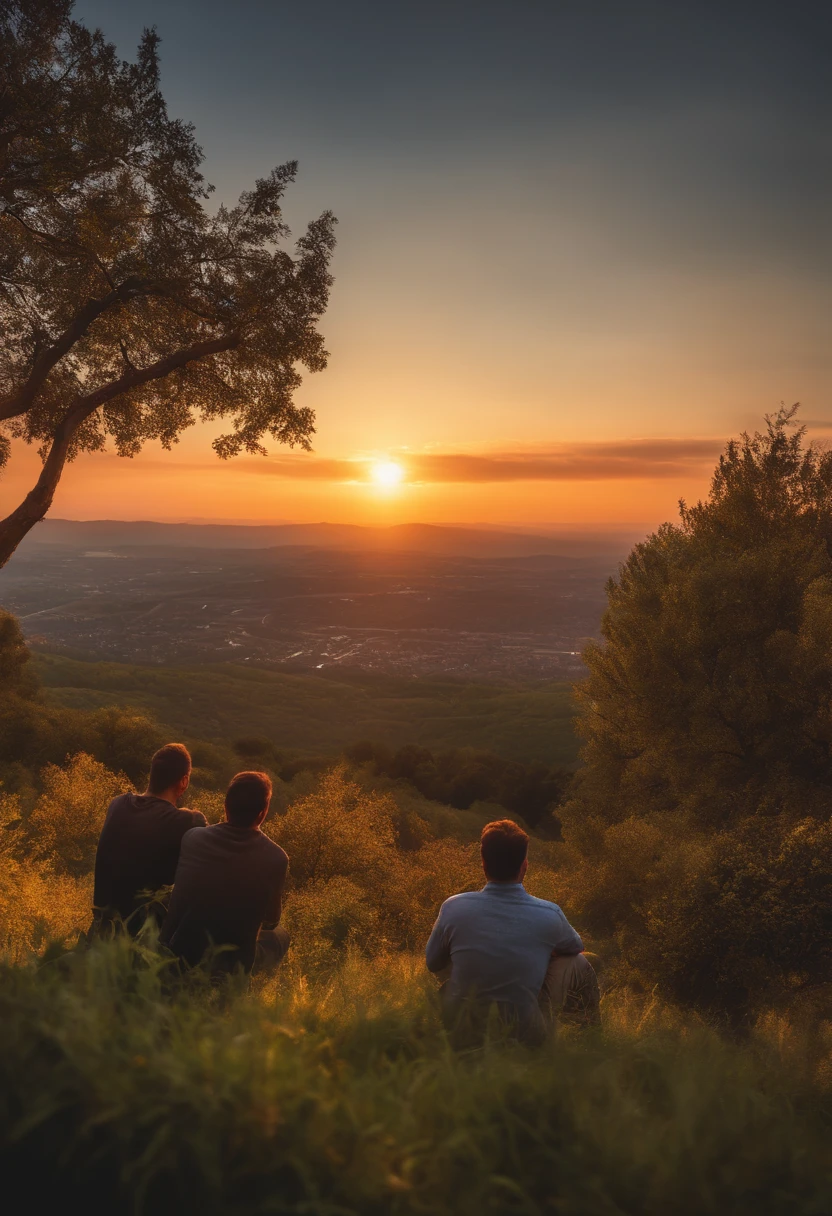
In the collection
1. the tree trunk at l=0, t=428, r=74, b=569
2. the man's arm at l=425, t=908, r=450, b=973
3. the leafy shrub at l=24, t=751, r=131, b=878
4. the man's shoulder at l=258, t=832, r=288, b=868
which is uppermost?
the tree trunk at l=0, t=428, r=74, b=569

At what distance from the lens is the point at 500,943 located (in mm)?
4227

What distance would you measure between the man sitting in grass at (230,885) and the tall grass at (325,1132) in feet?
6.82

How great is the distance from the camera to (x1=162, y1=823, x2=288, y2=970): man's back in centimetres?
447

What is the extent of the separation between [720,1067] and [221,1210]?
225cm

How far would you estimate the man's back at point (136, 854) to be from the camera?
16.4 feet

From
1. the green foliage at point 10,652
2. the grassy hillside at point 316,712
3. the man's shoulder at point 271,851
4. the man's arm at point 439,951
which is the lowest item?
the grassy hillside at point 316,712

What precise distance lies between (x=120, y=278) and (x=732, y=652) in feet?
57.0

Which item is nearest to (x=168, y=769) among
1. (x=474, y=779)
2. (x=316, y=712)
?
(x=474, y=779)

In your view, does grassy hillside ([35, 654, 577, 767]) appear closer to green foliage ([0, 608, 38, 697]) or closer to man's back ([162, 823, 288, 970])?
green foliage ([0, 608, 38, 697])

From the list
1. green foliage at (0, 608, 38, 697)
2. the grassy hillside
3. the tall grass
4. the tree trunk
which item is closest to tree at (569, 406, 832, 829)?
the tree trunk

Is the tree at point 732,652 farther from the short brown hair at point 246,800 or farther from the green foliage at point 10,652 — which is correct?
the green foliage at point 10,652

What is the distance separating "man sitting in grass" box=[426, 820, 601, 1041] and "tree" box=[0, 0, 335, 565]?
837 centimetres

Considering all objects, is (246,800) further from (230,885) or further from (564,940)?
(564,940)

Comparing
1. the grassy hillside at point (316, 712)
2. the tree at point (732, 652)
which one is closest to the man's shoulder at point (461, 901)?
the tree at point (732, 652)
